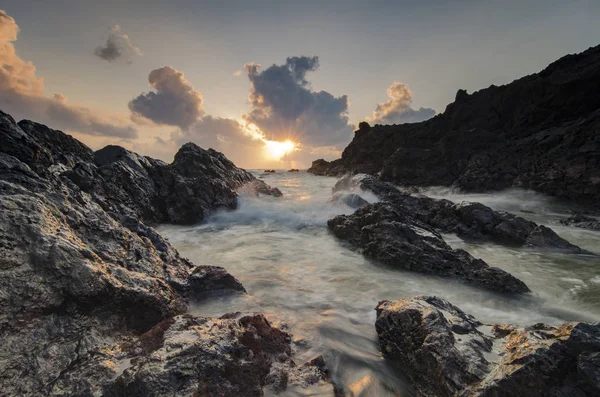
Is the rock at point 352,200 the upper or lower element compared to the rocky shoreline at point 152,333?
upper

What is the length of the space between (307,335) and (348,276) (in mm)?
2696

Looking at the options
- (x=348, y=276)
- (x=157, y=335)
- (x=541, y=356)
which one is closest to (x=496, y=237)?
(x=348, y=276)

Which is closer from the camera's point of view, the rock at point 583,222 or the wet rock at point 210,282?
the wet rock at point 210,282

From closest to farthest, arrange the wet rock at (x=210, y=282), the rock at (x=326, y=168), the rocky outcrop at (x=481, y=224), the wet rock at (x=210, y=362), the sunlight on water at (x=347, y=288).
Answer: the wet rock at (x=210, y=362)
the sunlight on water at (x=347, y=288)
the wet rock at (x=210, y=282)
the rocky outcrop at (x=481, y=224)
the rock at (x=326, y=168)

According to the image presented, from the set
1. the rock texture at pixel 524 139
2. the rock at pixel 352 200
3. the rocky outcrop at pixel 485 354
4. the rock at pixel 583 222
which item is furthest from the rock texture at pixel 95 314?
the rock texture at pixel 524 139

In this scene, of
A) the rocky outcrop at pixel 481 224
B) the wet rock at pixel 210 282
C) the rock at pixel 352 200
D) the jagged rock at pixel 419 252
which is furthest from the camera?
the rock at pixel 352 200

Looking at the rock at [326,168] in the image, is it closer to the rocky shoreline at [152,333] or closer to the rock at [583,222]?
the rock at [583,222]

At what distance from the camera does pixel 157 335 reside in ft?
9.90

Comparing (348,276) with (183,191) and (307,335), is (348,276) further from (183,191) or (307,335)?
(183,191)

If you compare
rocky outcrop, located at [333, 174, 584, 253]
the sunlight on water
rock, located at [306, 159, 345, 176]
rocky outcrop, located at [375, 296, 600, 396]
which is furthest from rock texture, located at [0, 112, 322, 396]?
rock, located at [306, 159, 345, 176]

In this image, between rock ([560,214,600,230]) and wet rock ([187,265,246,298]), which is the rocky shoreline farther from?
rock ([560,214,600,230])

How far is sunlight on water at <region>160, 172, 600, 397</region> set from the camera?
378cm

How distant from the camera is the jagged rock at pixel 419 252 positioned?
5.99 m

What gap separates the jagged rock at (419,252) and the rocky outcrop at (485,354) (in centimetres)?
273
